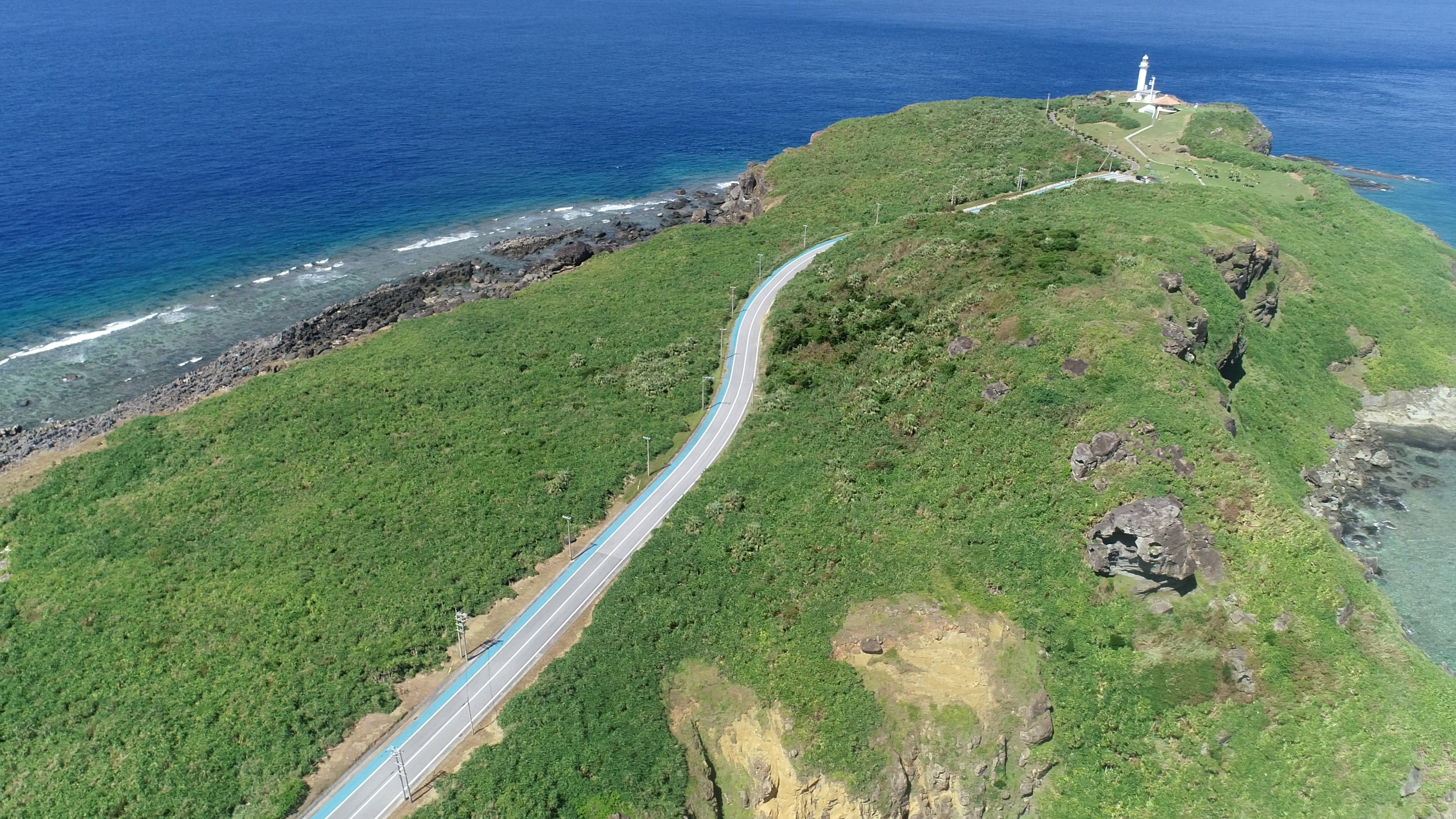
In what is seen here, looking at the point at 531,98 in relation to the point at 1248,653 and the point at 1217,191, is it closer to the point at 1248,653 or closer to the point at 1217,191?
the point at 1217,191

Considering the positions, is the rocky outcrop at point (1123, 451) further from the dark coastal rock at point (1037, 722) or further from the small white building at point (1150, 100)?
the small white building at point (1150, 100)

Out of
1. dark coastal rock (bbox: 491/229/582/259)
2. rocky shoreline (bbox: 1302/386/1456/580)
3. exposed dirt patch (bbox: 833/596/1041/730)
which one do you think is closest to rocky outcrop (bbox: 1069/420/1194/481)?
exposed dirt patch (bbox: 833/596/1041/730)

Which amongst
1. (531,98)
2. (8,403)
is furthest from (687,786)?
(531,98)

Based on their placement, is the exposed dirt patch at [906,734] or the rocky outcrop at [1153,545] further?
the rocky outcrop at [1153,545]

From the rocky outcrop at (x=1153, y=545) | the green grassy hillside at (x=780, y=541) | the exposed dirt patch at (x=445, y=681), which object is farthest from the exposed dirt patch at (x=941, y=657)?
the exposed dirt patch at (x=445, y=681)

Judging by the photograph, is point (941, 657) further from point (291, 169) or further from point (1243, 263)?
point (291, 169)
